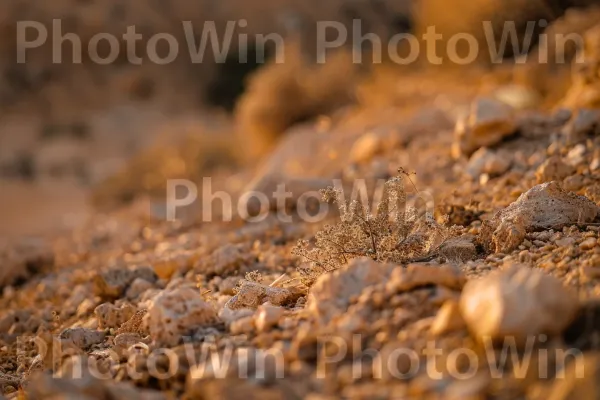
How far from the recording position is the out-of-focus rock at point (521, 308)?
1.77 m

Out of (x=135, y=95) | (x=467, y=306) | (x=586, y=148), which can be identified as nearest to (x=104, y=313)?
(x=467, y=306)

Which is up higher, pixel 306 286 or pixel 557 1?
pixel 557 1

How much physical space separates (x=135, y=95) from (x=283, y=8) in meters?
4.77

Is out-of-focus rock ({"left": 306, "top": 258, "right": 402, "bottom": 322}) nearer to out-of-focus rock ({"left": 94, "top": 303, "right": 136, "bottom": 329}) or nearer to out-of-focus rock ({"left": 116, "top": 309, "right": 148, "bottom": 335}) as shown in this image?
out-of-focus rock ({"left": 116, "top": 309, "right": 148, "bottom": 335})

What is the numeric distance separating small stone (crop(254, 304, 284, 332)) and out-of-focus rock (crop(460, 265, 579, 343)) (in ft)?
2.07

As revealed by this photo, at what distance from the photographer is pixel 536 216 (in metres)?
2.78

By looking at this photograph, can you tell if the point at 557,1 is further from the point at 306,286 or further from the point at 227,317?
the point at 227,317

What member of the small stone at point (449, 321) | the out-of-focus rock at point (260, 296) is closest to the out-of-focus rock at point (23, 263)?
the out-of-focus rock at point (260, 296)

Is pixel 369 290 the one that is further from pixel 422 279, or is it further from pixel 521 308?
pixel 521 308

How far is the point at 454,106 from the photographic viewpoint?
21.1 ft

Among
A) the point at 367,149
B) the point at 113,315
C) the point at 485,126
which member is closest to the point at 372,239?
the point at 113,315

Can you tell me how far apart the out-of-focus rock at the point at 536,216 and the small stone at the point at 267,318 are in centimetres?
91

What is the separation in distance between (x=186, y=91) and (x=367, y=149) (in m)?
11.3

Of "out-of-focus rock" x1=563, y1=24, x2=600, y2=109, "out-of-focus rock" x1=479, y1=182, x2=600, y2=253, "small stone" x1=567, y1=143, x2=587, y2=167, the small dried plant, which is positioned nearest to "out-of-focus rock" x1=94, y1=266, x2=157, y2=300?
the small dried plant
